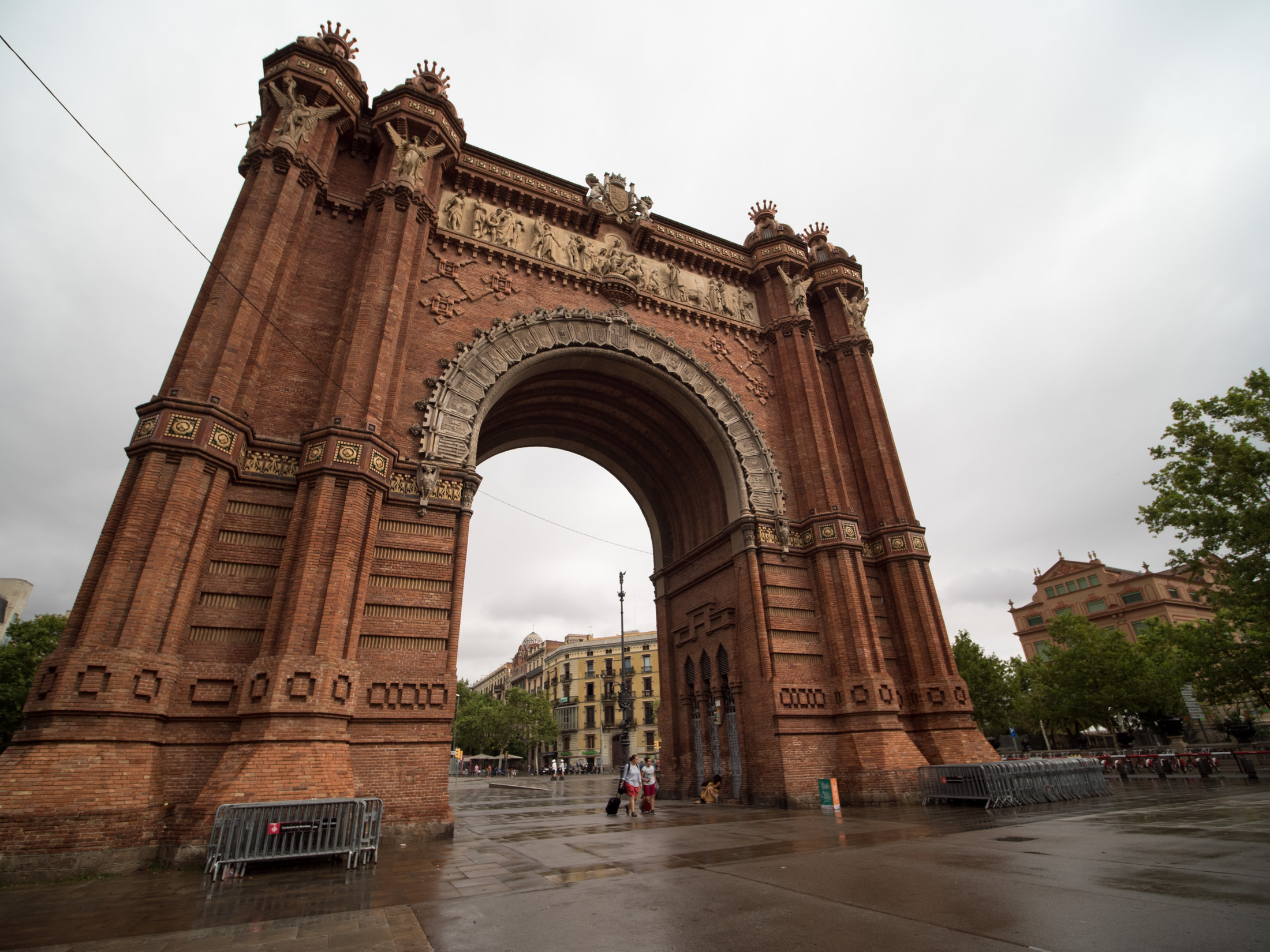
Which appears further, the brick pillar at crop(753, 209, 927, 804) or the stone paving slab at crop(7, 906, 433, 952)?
the brick pillar at crop(753, 209, 927, 804)

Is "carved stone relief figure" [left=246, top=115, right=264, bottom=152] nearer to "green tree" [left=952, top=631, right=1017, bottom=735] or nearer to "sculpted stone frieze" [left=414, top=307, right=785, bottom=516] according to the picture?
"sculpted stone frieze" [left=414, top=307, right=785, bottom=516]

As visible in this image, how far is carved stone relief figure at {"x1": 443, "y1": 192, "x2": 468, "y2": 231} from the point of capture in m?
18.0

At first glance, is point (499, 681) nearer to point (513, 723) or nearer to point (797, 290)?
point (513, 723)

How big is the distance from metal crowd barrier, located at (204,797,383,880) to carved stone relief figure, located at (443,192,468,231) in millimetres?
15233

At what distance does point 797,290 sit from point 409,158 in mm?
13620

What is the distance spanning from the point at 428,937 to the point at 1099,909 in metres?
5.37

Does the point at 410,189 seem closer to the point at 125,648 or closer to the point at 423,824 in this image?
the point at 125,648

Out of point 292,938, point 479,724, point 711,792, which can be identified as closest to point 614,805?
point 711,792

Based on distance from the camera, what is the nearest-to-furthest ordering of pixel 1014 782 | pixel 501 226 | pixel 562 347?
pixel 1014 782, pixel 562 347, pixel 501 226

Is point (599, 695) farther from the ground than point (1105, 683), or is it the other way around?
point (599, 695)

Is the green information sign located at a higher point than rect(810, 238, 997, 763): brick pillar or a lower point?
lower

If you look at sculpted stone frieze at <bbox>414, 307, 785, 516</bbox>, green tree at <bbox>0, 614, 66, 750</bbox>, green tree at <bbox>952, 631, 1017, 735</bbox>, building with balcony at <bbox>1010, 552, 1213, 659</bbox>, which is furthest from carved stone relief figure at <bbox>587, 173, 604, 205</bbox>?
building with balcony at <bbox>1010, 552, 1213, 659</bbox>

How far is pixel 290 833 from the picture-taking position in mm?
8469

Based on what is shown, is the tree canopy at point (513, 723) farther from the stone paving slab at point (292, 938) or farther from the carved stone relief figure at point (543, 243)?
the stone paving slab at point (292, 938)
